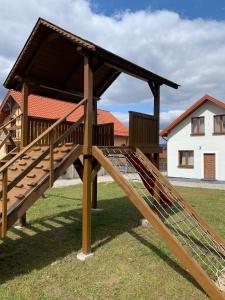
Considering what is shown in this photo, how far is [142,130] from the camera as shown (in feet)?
27.8

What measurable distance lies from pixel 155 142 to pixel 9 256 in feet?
17.6

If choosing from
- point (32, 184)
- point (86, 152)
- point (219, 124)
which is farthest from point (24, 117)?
point (219, 124)

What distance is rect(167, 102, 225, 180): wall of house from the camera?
22.6 metres

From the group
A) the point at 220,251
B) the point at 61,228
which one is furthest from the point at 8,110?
the point at 220,251

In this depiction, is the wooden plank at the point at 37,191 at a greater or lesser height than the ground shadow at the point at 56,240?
greater

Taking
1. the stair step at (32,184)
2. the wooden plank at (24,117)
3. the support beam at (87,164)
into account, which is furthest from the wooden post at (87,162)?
the wooden plank at (24,117)

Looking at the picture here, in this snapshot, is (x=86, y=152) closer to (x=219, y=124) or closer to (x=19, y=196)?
(x=19, y=196)

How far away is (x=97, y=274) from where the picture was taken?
17.8 ft

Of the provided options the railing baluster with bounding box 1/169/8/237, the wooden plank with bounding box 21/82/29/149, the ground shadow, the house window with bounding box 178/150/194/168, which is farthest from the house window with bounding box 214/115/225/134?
the railing baluster with bounding box 1/169/8/237

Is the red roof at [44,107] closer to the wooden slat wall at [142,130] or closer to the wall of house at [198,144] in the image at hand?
the wall of house at [198,144]

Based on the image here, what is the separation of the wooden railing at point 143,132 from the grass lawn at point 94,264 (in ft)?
8.34

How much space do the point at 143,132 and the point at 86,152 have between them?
103 inches

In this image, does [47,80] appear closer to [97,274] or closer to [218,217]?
[97,274]

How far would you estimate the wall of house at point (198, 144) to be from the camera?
22.6 m
